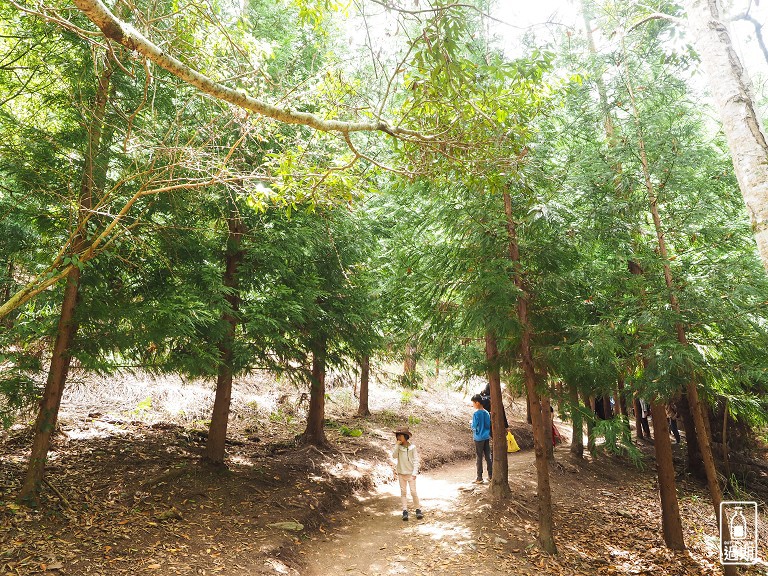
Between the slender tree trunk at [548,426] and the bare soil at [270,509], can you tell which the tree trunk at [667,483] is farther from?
the slender tree trunk at [548,426]

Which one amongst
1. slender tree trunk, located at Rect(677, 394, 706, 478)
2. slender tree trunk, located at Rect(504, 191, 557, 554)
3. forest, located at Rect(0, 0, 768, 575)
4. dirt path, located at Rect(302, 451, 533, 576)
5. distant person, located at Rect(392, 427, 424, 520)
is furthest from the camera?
slender tree trunk, located at Rect(677, 394, 706, 478)

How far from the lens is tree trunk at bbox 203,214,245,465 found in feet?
26.2

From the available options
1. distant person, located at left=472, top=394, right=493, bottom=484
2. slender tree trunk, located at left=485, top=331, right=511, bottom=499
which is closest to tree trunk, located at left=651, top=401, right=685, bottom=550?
slender tree trunk, located at left=485, top=331, right=511, bottom=499

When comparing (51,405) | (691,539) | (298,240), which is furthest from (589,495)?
(51,405)

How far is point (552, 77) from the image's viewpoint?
690 centimetres

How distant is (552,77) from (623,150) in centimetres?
190

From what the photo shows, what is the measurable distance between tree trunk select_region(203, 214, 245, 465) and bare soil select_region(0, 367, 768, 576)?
1.35 feet

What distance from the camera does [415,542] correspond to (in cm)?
727

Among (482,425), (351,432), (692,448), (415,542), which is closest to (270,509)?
(415,542)

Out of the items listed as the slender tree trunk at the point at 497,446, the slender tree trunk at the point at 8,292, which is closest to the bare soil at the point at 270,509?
the slender tree trunk at the point at 497,446

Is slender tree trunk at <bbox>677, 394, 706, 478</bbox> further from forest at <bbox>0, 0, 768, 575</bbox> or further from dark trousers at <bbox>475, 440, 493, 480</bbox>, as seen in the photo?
dark trousers at <bbox>475, 440, 493, 480</bbox>

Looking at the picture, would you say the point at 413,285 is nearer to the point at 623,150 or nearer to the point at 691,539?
the point at 623,150

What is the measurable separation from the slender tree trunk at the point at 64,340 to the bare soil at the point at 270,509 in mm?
348

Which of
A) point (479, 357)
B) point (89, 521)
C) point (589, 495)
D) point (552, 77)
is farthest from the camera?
point (589, 495)
